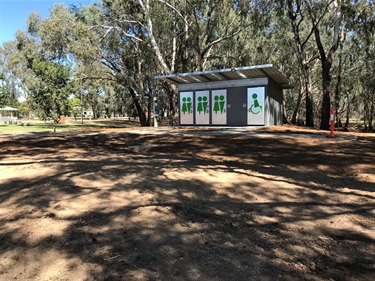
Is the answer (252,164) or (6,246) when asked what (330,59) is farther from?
(6,246)

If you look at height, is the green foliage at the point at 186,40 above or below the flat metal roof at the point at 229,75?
above

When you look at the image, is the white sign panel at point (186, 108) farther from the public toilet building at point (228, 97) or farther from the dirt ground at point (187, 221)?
the dirt ground at point (187, 221)

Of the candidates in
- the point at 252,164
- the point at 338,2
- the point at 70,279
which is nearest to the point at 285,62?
the point at 338,2

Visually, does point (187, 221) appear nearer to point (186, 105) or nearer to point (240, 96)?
point (240, 96)

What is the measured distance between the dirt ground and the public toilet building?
42.2 ft

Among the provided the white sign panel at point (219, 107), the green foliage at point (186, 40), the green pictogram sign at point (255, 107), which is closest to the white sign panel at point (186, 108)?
the white sign panel at point (219, 107)

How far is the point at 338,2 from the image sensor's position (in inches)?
685

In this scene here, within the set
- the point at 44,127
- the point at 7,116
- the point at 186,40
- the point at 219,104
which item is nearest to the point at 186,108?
the point at 219,104

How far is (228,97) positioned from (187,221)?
1715 cm

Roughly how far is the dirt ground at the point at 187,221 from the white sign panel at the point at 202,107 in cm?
1443

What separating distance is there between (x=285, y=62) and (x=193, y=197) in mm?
34537

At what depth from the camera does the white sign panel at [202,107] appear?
68.5ft

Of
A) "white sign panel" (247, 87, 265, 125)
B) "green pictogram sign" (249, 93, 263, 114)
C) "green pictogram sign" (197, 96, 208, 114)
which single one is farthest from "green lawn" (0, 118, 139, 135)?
"green pictogram sign" (249, 93, 263, 114)

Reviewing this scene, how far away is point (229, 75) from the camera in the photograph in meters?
19.0
